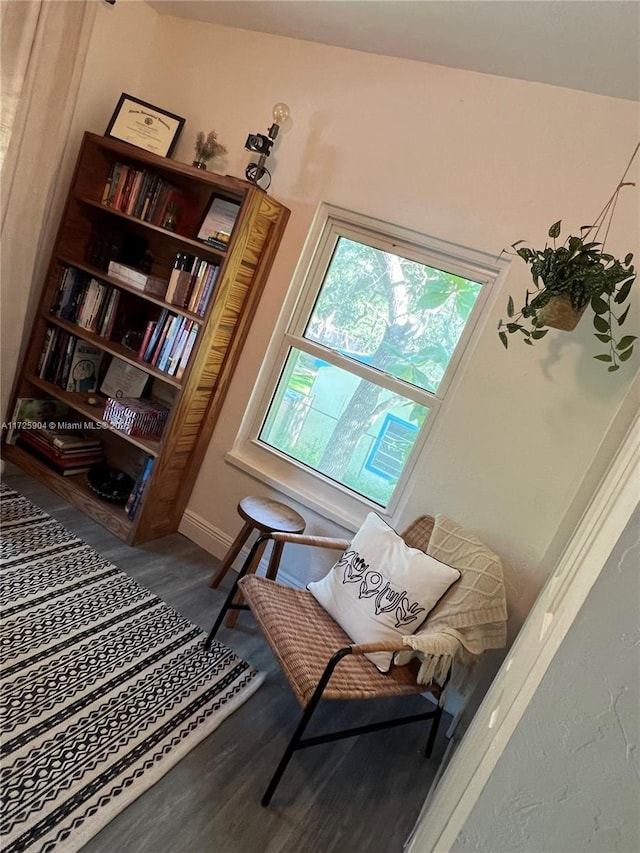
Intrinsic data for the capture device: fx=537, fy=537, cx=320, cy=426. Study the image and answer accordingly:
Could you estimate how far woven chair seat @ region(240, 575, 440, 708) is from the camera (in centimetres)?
164

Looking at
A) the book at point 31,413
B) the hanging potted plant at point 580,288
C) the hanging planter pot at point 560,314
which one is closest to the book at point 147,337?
the book at point 31,413

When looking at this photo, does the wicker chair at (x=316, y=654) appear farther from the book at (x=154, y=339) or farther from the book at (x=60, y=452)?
the book at (x=60, y=452)

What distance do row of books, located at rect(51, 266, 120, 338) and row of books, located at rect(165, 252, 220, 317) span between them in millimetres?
425

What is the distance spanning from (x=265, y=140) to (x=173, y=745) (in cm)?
239

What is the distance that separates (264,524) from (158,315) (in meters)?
1.41

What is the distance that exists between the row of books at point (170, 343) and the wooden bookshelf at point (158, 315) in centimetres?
3

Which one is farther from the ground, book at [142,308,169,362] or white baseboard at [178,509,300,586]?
book at [142,308,169,362]

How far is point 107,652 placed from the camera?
1.92 meters

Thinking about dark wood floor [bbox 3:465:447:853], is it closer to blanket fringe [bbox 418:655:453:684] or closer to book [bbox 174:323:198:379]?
blanket fringe [bbox 418:655:453:684]

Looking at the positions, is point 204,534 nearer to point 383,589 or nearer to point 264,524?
point 264,524

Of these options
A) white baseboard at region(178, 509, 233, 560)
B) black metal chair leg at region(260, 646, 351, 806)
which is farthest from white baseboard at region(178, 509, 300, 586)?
black metal chair leg at region(260, 646, 351, 806)

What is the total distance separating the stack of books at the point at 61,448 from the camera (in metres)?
2.83

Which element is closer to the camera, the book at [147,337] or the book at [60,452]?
the book at [147,337]

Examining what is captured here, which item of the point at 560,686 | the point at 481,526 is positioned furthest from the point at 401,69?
the point at 560,686
